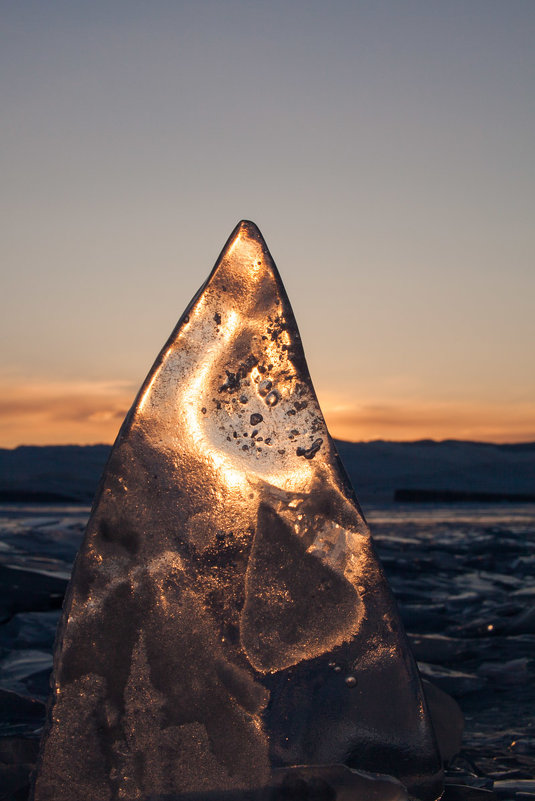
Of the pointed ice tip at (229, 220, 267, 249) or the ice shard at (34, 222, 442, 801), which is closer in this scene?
the ice shard at (34, 222, 442, 801)

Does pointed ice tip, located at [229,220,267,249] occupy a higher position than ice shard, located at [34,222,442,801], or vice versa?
pointed ice tip, located at [229,220,267,249]

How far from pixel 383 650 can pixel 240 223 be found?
894mm

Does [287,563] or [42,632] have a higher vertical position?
[287,563]

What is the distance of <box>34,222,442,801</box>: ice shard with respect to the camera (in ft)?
4.35

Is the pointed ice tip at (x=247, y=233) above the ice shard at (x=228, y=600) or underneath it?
above

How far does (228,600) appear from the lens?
140cm

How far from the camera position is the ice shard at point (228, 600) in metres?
1.33

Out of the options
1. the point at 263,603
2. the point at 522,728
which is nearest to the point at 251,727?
the point at 263,603

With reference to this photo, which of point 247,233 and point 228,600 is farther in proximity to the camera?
point 247,233

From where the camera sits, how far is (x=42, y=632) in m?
3.46

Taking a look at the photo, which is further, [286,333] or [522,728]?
[522,728]

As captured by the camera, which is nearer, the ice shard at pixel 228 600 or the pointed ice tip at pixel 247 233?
the ice shard at pixel 228 600

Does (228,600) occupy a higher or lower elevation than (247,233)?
lower

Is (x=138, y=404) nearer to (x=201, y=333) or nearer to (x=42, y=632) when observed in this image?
(x=201, y=333)
